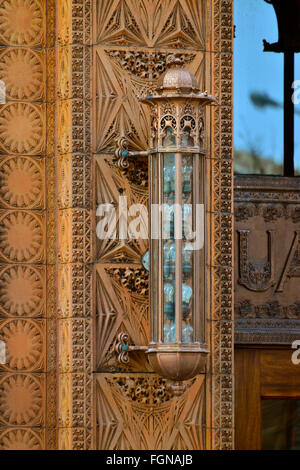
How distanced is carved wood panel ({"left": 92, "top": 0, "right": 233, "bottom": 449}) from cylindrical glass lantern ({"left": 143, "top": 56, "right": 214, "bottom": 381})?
1.41ft

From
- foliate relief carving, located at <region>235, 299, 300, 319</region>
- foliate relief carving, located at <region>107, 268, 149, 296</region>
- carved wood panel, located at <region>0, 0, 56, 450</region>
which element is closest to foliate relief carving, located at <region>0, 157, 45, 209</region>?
carved wood panel, located at <region>0, 0, 56, 450</region>

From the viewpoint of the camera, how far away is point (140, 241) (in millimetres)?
11844

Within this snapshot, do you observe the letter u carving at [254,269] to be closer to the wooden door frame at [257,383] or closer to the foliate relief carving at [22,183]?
the wooden door frame at [257,383]

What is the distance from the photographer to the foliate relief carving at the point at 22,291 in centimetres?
1190

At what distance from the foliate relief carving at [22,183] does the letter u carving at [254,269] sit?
63.7 inches

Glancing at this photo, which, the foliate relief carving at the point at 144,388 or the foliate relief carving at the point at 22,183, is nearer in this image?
the foliate relief carving at the point at 144,388

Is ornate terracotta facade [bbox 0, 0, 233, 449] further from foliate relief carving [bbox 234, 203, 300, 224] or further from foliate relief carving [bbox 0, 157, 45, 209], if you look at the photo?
foliate relief carving [bbox 234, 203, 300, 224]

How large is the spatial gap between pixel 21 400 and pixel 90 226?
1372mm

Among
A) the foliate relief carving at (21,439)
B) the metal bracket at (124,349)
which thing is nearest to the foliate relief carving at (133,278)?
the metal bracket at (124,349)

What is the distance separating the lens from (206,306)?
11.5m

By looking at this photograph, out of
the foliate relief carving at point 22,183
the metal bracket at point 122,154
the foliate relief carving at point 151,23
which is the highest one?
the foliate relief carving at point 151,23

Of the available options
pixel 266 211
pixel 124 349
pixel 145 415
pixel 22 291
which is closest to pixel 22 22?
pixel 22 291
